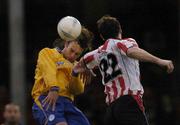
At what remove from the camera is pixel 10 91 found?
17141mm

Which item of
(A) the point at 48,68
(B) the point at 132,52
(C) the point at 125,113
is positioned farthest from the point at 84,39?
(C) the point at 125,113

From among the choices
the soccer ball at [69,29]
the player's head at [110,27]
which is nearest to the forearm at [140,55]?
the player's head at [110,27]

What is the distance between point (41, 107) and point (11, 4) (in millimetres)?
6298

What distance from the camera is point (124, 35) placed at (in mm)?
18500

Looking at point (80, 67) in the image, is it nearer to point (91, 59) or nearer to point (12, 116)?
point (91, 59)

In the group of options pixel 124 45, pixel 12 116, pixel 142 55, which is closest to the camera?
pixel 142 55

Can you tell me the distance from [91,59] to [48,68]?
49 cm

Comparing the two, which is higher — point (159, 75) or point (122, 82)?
point (122, 82)

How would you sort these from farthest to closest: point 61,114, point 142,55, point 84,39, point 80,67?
point 84,39 < point 61,114 < point 80,67 < point 142,55

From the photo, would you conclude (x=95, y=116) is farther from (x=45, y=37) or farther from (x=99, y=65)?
(x=99, y=65)

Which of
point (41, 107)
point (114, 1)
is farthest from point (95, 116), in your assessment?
point (41, 107)

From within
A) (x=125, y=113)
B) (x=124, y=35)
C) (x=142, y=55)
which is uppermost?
(x=142, y=55)

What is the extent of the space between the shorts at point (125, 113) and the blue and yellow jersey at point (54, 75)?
0.74 meters

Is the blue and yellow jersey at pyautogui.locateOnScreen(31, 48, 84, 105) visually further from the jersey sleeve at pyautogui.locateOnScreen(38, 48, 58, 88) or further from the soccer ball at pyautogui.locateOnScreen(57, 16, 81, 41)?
the soccer ball at pyautogui.locateOnScreen(57, 16, 81, 41)
